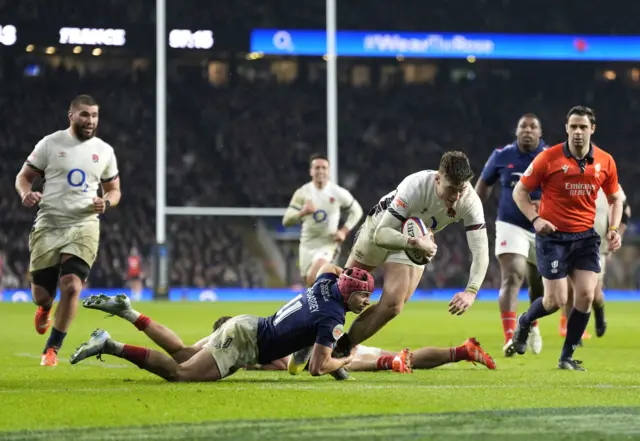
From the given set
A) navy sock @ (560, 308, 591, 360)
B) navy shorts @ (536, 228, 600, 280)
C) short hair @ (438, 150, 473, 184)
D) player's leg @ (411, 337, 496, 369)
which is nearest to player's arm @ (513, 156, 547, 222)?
navy shorts @ (536, 228, 600, 280)

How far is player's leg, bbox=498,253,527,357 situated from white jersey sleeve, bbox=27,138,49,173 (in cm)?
419

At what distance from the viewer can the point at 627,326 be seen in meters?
16.1

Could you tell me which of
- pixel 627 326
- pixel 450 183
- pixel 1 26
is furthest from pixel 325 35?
pixel 450 183

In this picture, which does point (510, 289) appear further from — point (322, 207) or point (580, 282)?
point (322, 207)

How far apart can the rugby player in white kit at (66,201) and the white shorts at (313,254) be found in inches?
191

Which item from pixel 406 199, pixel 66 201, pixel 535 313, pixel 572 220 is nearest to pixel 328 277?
pixel 406 199

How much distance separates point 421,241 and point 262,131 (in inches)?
1016

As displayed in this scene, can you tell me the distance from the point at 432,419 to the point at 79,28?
2100 centimetres

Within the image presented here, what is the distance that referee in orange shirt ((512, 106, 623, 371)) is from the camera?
9.05m

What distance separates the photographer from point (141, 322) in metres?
7.73

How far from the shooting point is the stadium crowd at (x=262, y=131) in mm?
30422

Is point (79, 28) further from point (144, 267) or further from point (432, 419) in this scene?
point (432, 419)

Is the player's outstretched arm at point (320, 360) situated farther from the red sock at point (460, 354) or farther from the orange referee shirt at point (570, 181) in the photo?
the orange referee shirt at point (570, 181)

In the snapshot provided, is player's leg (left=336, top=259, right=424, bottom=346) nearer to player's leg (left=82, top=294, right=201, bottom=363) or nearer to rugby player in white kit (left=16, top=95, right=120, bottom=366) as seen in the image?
player's leg (left=82, top=294, right=201, bottom=363)
